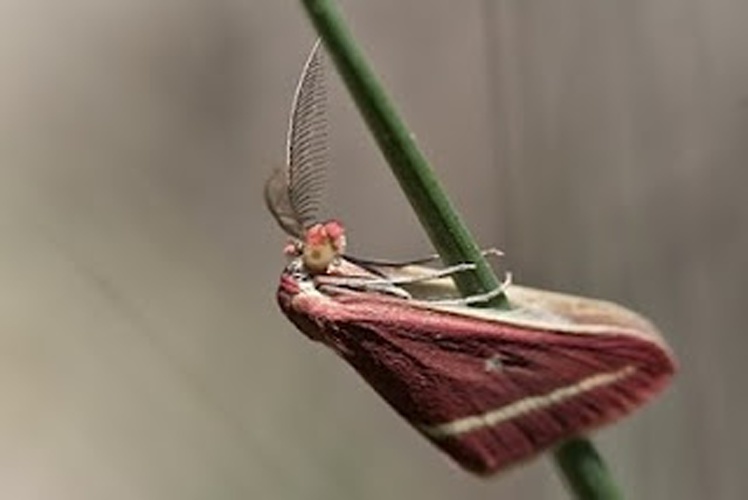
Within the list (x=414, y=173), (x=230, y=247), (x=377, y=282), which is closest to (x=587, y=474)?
(x=414, y=173)

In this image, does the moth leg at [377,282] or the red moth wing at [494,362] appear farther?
the moth leg at [377,282]

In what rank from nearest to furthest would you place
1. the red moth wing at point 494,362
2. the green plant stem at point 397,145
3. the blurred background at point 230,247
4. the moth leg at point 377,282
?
the green plant stem at point 397,145, the red moth wing at point 494,362, the moth leg at point 377,282, the blurred background at point 230,247

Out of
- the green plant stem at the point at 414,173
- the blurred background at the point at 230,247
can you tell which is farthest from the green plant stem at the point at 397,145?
the blurred background at the point at 230,247

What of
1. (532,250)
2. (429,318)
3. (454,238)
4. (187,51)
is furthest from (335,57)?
(532,250)

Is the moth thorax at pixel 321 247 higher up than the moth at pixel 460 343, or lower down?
higher up

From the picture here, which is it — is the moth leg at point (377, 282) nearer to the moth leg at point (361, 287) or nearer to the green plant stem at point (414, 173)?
the moth leg at point (361, 287)

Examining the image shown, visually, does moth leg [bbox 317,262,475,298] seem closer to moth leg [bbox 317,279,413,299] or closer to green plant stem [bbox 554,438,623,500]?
moth leg [bbox 317,279,413,299]

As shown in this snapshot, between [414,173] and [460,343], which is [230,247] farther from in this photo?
[414,173]
